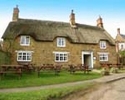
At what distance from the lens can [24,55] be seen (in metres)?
36.9

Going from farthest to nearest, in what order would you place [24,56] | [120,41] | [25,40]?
[120,41]
[25,40]
[24,56]

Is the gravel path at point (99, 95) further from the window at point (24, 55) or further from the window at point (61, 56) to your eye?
the window at point (61, 56)

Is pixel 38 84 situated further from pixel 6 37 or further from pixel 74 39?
pixel 74 39

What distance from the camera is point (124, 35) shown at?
71062 mm

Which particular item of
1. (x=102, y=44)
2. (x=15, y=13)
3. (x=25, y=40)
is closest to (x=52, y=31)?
(x=25, y=40)

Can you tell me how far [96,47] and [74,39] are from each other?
4896mm

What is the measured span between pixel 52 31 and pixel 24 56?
692 centimetres

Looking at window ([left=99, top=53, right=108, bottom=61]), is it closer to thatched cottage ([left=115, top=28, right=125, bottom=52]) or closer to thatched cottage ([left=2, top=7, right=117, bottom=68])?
thatched cottage ([left=2, top=7, right=117, bottom=68])

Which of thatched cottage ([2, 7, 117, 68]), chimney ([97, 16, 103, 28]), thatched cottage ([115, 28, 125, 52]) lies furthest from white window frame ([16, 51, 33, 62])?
thatched cottage ([115, 28, 125, 52])

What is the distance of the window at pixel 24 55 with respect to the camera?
36594 mm

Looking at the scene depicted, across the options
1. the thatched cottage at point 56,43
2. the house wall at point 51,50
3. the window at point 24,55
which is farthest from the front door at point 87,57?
the window at point 24,55

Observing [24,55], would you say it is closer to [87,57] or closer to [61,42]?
[61,42]

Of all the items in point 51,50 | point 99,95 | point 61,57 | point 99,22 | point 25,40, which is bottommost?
point 99,95

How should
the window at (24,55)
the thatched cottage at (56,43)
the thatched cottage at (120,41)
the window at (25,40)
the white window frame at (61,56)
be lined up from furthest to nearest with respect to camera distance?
the thatched cottage at (120,41) → the white window frame at (61,56) → the window at (25,40) → the thatched cottage at (56,43) → the window at (24,55)
